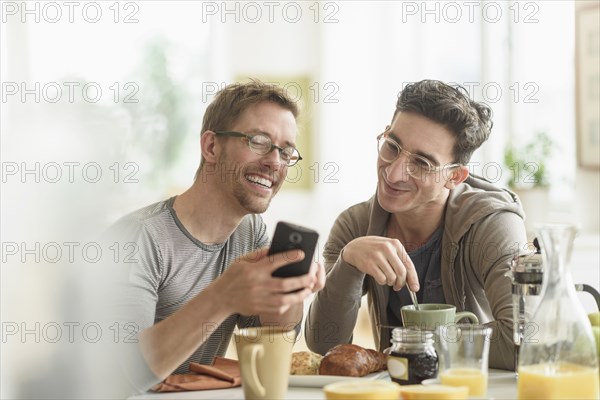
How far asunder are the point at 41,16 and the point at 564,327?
80 cm

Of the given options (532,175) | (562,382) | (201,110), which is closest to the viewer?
(562,382)

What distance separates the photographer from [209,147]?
68.4 inches

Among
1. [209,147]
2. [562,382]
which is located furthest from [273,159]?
[562,382]

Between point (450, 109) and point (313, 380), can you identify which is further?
point (450, 109)

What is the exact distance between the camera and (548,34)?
3836 millimetres

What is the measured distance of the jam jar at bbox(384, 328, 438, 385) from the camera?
1.13 m

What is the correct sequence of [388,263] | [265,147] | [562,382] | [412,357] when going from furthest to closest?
[265,147] < [388,263] < [412,357] < [562,382]

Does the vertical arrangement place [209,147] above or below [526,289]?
above

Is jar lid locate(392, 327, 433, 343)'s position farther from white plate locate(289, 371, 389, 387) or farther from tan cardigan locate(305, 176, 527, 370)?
tan cardigan locate(305, 176, 527, 370)

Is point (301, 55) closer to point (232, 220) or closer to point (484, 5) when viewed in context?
point (484, 5)

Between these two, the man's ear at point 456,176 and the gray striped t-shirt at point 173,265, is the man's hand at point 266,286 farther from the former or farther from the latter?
the man's ear at point 456,176

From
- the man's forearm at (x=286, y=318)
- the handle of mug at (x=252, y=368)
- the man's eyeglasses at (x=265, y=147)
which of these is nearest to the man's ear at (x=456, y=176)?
the man's eyeglasses at (x=265, y=147)

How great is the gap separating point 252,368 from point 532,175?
2837mm

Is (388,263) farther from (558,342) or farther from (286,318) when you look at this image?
(558,342)
